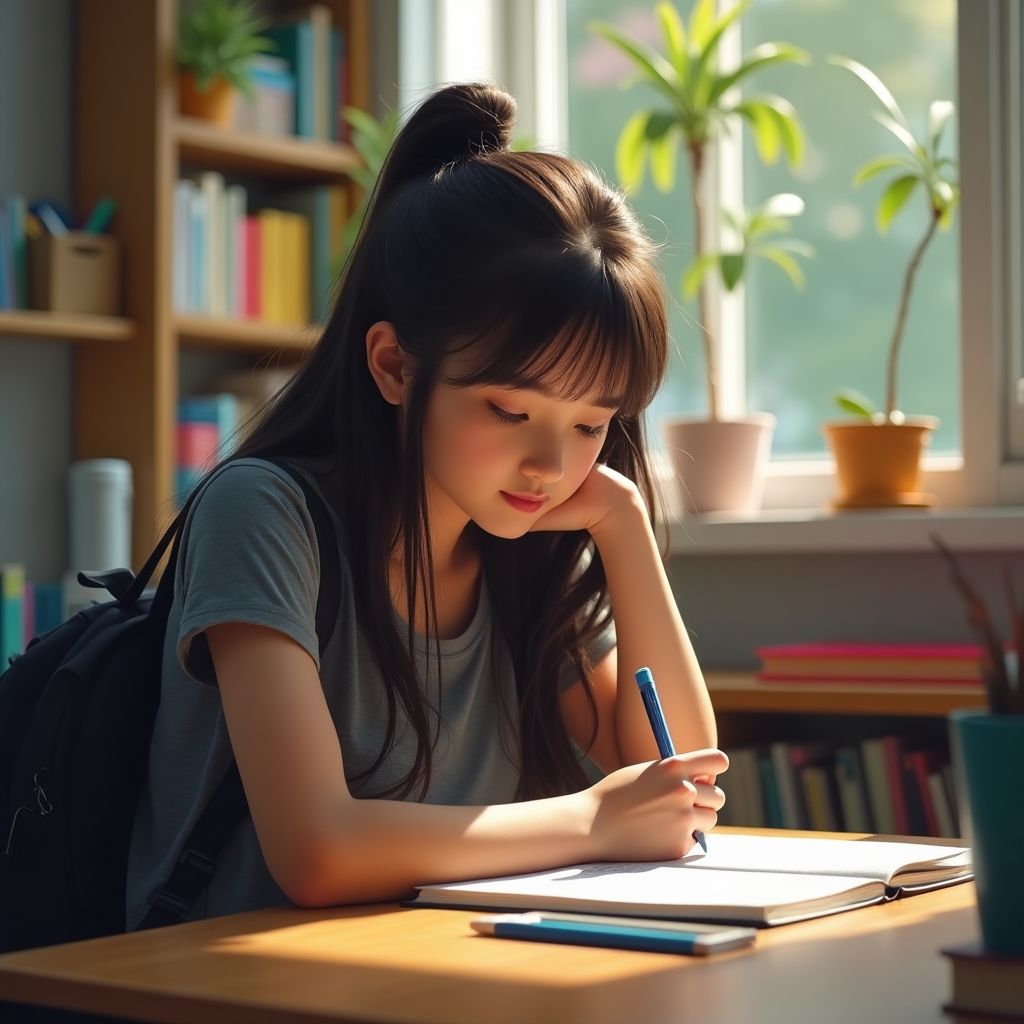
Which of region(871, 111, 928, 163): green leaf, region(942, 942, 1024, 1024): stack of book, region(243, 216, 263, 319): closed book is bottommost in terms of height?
region(942, 942, 1024, 1024): stack of book

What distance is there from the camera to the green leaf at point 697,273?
2782mm

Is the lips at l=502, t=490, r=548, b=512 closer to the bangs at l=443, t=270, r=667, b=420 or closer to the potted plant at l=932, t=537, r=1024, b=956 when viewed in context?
the bangs at l=443, t=270, r=667, b=420

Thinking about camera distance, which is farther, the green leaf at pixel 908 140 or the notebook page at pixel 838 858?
the green leaf at pixel 908 140

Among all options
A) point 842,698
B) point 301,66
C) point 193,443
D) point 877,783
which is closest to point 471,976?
point 842,698

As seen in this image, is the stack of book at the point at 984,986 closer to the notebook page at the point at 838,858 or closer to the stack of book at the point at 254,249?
the notebook page at the point at 838,858

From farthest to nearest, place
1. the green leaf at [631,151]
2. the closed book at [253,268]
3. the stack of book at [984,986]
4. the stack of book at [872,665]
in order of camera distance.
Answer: the closed book at [253,268] < the green leaf at [631,151] < the stack of book at [872,665] < the stack of book at [984,986]

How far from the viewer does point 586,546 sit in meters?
1.59

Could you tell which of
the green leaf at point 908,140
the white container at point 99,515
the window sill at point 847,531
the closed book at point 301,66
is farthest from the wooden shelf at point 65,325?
the green leaf at point 908,140

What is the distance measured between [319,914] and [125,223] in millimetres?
2208

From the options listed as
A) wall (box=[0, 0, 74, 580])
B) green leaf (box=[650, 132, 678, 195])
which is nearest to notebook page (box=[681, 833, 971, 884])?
green leaf (box=[650, 132, 678, 195])

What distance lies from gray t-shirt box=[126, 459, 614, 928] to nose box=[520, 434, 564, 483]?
0.57 feet

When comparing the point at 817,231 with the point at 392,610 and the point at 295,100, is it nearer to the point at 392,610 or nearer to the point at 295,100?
the point at 295,100

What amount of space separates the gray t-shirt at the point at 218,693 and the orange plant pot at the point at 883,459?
4.44 ft

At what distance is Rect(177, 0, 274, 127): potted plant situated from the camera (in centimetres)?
299
